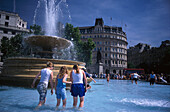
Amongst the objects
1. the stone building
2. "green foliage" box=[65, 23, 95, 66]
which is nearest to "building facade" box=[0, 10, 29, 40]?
"green foliage" box=[65, 23, 95, 66]

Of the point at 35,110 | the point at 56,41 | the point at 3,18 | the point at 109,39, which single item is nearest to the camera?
the point at 35,110

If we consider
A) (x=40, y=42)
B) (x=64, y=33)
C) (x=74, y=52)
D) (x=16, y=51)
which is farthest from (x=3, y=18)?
(x=40, y=42)

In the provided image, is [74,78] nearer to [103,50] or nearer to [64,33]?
[64,33]

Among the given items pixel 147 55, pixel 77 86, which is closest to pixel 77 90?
pixel 77 86

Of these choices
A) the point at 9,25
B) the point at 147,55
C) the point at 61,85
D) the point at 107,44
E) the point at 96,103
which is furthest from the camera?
the point at 147,55

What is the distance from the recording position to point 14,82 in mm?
8516

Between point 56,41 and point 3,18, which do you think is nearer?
point 56,41

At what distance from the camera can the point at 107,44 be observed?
66812mm

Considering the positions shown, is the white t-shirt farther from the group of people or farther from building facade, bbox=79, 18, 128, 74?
building facade, bbox=79, 18, 128, 74

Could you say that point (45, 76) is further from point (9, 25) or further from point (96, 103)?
point (9, 25)

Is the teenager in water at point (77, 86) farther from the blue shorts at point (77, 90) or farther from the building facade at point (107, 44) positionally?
the building facade at point (107, 44)

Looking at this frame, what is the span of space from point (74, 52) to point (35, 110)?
34951 mm

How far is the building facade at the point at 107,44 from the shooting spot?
2587 inches

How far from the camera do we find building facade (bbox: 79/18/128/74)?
216ft
